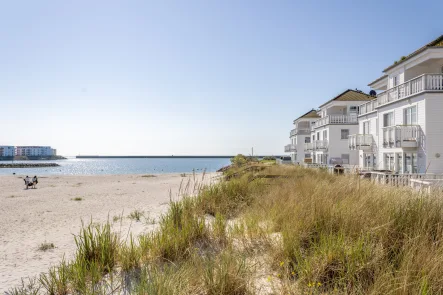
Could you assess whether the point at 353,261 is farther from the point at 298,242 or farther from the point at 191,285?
the point at 191,285

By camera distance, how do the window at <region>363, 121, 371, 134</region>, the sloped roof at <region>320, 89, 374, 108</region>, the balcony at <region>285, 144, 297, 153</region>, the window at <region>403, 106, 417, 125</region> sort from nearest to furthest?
the window at <region>403, 106, 417, 125</region> → the window at <region>363, 121, 371, 134</region> → the sloped roof at <region>320, 89, 374, 108</region> → the balcony at <region>285, 144, 297, 153</region>

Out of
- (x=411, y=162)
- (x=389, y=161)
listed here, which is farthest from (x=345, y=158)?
(x=411, y=162)

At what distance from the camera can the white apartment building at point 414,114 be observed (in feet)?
53.1

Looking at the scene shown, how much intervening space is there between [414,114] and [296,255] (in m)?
18.6

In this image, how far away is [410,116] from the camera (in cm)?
1828

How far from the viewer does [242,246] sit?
15.8ft

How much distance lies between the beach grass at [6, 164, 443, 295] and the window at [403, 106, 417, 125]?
15177 millimetres

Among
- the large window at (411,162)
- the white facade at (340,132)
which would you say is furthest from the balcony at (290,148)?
the large window at (411,162)

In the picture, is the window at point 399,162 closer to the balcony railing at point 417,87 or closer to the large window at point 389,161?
the large window at point 389,161

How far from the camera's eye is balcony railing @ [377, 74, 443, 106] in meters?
16.0

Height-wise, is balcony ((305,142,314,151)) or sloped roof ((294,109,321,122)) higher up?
sloped roof ((294,109,321,122))

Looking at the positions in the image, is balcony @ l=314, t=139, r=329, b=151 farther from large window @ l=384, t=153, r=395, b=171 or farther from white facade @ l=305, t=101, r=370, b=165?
large window @ l=384, t=153, r=395, b=171

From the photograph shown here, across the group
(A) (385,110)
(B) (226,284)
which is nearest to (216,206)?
(B) (226,284)

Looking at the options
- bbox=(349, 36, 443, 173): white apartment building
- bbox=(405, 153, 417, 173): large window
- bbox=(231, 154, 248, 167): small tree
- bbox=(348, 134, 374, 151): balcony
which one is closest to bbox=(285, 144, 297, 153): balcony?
bbox=(231, 154, 248, 167): small tree
